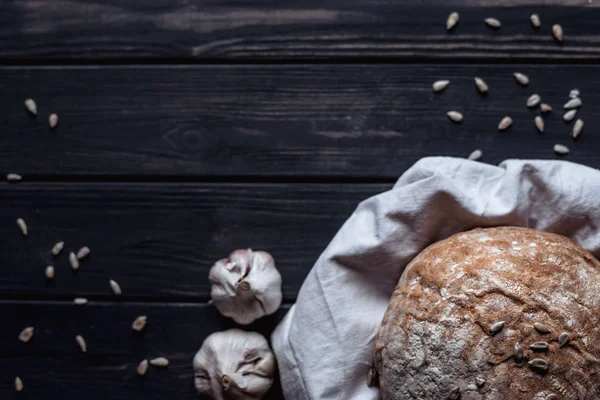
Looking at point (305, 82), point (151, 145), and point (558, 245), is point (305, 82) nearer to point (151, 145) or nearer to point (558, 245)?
point (151, 145)

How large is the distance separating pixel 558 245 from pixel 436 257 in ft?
0.60

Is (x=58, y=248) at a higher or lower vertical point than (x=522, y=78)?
lower

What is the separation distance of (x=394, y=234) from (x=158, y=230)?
0.46m

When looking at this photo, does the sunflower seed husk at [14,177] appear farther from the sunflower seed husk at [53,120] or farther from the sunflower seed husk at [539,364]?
the sunflower seed husk at [539,364]

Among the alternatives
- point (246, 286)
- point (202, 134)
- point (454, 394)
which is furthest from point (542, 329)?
point (202, 134)

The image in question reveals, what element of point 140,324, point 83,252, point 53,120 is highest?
point 53,120

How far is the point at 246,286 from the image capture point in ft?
4.01

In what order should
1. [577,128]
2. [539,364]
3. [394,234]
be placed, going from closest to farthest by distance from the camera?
[539,364] < [394,234] < [577,128]

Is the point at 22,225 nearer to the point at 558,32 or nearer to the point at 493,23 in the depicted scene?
the point at 493,23

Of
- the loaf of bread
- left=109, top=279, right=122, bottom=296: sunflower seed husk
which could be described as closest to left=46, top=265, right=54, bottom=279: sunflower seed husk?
left=109, top=279, right=122, bottom=296: sunflower seed husk

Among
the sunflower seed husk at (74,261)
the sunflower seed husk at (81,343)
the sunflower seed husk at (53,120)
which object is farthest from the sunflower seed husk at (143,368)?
the sunflower seed husk at (53,120)

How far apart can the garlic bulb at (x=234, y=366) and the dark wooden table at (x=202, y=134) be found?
0.07 m

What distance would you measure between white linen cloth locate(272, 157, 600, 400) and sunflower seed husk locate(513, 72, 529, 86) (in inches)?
7.0

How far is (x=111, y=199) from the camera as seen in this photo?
136 cm
